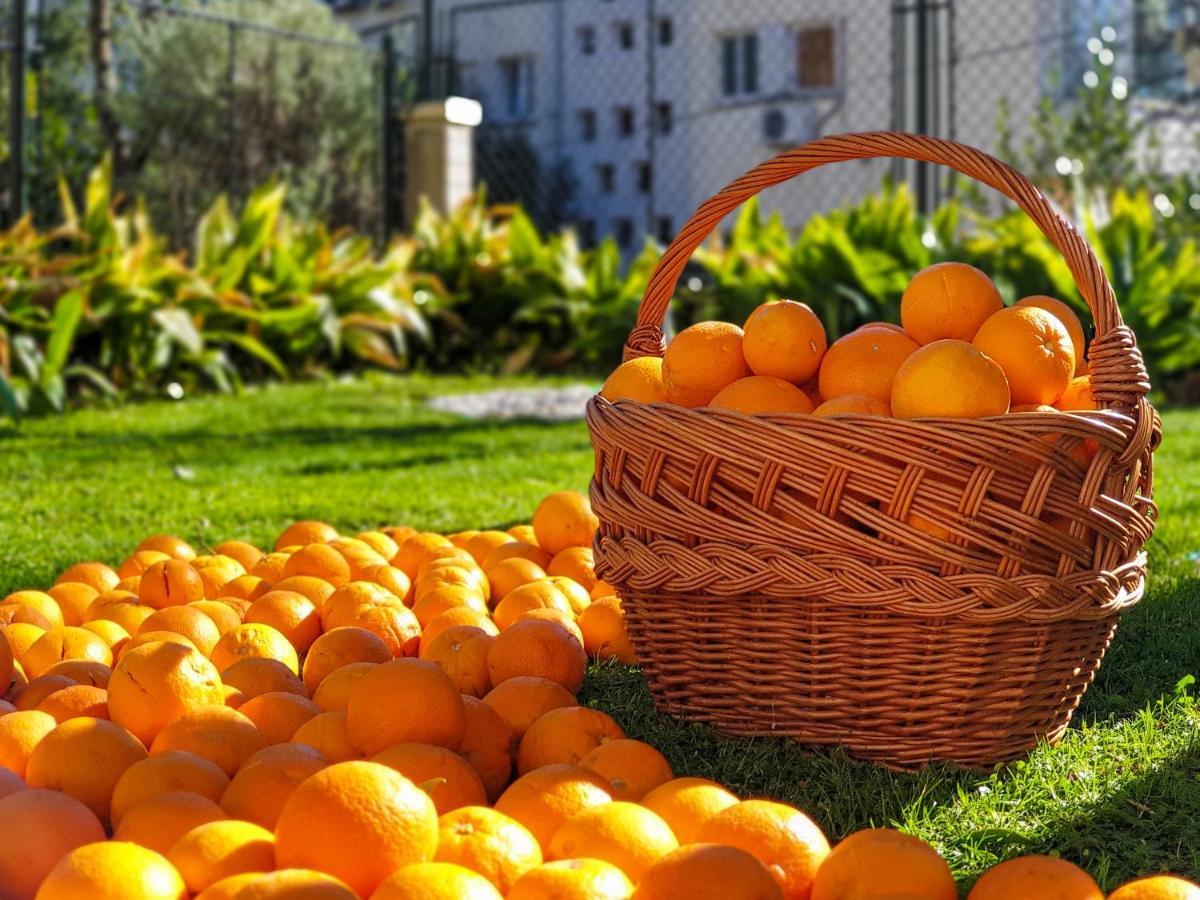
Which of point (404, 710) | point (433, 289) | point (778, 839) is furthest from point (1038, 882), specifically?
point (433, 289)

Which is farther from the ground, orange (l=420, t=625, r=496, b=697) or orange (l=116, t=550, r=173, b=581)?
orange (l=116, t=550, r=173, b=581)

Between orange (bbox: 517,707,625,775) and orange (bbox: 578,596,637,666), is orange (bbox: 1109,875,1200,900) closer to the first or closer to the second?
orange (bbox: 517,707,625,775)

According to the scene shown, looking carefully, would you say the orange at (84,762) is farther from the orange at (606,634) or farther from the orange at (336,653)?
the orange at (606,634)

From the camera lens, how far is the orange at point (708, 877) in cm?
126

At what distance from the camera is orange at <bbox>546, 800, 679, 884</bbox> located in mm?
1398

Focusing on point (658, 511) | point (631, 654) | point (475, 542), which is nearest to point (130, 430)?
point (475, 542)

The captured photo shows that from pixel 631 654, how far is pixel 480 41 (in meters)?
23.0

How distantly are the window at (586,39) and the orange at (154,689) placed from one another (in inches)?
871

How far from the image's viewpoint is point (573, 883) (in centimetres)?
128

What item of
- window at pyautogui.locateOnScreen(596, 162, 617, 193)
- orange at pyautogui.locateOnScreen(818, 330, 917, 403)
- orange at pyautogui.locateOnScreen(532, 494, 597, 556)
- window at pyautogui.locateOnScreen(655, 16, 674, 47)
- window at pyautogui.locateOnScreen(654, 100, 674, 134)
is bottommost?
orange at pyautogui.locateOnScreen(532, 494, 597, 556)

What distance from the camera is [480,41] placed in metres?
24.0

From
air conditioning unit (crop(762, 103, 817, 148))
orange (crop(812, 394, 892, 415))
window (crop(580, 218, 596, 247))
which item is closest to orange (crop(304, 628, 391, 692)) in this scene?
orange (crop(812, 394, 892, 415))

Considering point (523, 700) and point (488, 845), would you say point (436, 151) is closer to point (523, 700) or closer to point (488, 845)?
point (523, 700)

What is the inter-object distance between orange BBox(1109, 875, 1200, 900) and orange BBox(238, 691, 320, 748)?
1090mm
